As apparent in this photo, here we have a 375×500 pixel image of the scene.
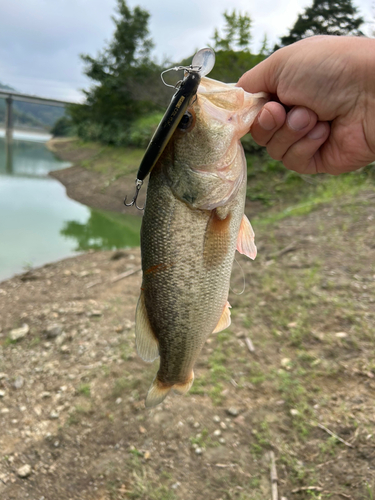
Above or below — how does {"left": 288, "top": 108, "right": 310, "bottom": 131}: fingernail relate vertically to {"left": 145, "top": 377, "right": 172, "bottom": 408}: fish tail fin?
above

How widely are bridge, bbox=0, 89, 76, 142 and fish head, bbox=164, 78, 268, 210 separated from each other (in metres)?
49.7

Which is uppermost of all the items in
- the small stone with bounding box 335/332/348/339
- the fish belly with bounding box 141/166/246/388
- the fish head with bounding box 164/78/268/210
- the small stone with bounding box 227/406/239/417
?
the fish head with bounding box 164/78/268/210

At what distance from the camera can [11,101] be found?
5062cm

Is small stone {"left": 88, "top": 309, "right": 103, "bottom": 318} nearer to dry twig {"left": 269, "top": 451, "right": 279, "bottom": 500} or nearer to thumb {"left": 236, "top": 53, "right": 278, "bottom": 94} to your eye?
dry twig {"left": 269, "top": 451, "right": 279, "bottom": 500}

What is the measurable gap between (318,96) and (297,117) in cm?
15

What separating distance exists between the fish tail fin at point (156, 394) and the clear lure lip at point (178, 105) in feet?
3.77

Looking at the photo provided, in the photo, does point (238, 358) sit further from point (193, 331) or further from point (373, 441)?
point (193, 331)

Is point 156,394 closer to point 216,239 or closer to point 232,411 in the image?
point 216,239

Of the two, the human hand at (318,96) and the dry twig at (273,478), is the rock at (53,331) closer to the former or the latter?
the dry twig at (273,478)

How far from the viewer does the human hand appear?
70.6 inches

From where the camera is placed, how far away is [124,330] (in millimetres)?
4879

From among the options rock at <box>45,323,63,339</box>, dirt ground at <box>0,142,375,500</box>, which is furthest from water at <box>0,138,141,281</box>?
dirt ground at <box>0,142,375,500</box>

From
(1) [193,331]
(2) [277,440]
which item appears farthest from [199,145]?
(2) [277,440]

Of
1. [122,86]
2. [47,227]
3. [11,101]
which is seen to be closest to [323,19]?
[122,86]
